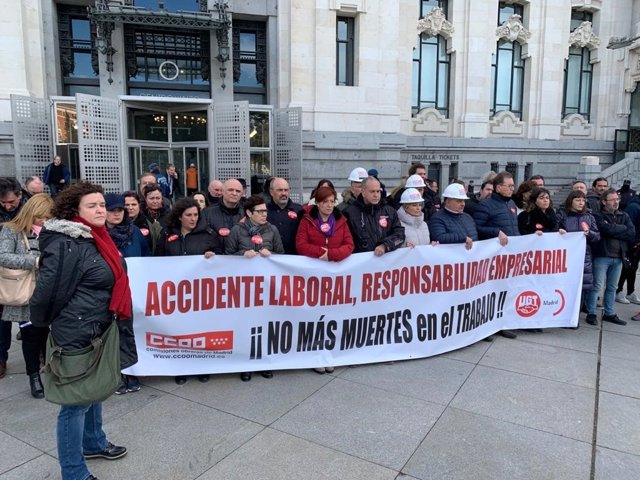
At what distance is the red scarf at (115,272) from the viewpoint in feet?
9.21

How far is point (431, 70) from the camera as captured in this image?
1748 centimetres

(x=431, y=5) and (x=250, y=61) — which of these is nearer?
(x=250, y=61)

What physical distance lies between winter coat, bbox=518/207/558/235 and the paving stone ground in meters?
1.80

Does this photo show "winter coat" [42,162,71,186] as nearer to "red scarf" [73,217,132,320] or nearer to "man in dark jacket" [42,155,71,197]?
"man in dark jacket" [42,155,71,197]

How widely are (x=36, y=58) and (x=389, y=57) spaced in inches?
397

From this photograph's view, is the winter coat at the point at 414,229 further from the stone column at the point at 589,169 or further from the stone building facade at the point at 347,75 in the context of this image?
the stone column at the point at 589,169

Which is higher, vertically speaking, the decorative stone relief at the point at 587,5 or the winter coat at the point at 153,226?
the decorative stone relief at the point at 587,5

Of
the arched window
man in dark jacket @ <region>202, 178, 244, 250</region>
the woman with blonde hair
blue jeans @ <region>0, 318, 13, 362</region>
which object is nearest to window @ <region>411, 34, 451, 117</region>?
the arched window

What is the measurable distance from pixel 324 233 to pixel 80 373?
267 cm

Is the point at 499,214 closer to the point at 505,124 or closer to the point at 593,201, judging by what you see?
the point at 593,201

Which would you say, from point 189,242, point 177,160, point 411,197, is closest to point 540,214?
point 411,197

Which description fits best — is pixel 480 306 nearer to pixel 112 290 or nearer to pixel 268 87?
pixel 112 290

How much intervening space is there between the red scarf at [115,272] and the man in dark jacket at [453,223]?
358cm

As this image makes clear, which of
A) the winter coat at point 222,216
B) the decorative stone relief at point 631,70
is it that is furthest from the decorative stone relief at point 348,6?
the decorative stone relief at point 631,70
